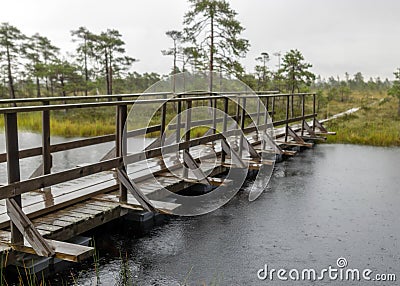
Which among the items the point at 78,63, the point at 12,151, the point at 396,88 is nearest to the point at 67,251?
the point at 12,151

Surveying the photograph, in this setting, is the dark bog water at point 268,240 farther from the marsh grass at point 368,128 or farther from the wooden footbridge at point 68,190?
the marsh grass at point 368,128

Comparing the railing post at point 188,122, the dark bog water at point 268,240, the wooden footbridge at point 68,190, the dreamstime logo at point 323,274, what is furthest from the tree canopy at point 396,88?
the dreamstime logo at point 323,274

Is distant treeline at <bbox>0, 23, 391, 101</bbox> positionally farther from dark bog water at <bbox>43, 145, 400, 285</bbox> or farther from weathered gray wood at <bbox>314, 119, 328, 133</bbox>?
dark bog water at <bbox>43, 145, 400, 285</bbox>

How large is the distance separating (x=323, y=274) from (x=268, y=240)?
2.70 ft

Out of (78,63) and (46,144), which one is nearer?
(46,144)

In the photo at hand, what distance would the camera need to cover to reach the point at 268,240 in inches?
182

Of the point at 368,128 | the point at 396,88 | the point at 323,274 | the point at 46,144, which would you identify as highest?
the point at 396,88

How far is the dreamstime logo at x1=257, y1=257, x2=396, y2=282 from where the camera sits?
3816mm

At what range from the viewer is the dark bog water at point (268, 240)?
12.6ft

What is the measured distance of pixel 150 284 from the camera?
143 inches

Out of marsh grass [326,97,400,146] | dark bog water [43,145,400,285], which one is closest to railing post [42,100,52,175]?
dark bog water [43,145,400,285]

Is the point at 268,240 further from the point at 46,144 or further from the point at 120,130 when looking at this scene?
the point at 46,144

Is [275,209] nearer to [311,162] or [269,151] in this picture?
[269,151]

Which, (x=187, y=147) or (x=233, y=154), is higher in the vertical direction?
(x=187, y=147)
